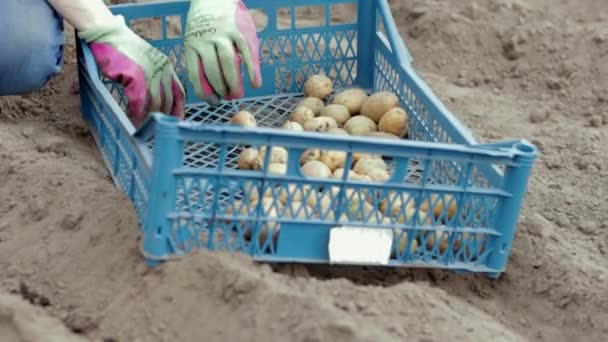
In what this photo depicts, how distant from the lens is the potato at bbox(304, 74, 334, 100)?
2994 millimetres

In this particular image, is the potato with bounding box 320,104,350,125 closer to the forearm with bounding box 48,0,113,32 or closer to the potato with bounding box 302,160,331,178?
the potato with bounding box 302,160,331,178

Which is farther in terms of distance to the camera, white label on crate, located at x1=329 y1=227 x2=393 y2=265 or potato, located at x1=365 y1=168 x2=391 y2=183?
potato, located at x1=365 y1=168 x2=391 y2=183

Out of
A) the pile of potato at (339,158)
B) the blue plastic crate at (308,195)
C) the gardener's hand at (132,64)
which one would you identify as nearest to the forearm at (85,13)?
the gardener's hand at (132,64)

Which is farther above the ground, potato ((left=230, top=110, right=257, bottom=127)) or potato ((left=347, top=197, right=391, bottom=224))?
potato ((left=230, top=110, right=257, bottom=127))

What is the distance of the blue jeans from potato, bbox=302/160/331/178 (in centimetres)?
81

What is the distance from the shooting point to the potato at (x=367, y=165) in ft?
8.05

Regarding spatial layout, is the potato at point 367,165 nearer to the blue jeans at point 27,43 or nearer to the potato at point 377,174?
the potato at point 377,174

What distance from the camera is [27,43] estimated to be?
8.78ft

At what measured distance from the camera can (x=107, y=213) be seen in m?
2.23

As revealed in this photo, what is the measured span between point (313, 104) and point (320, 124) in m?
0.21

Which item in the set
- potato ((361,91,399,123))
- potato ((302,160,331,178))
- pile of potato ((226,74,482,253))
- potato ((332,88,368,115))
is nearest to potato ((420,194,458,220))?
pile of potato ((226,74,482,253))

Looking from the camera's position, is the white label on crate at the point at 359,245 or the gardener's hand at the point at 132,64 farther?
the gardener's hand at the point at 132,64

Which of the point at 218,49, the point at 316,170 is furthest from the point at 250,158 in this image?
the point at 218,49

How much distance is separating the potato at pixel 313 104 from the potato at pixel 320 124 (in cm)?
15
